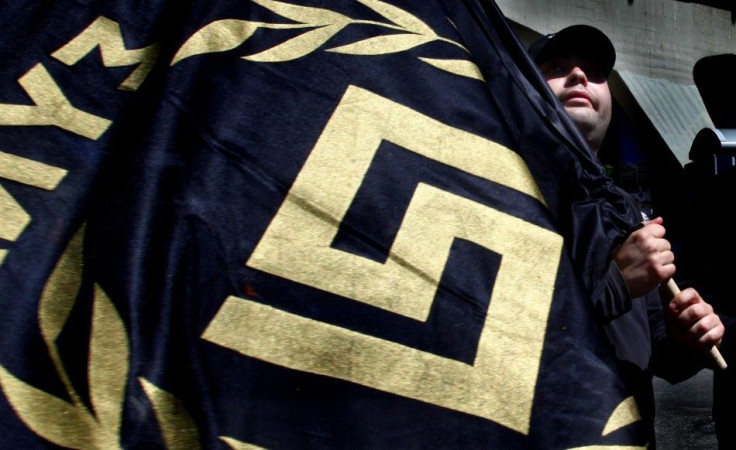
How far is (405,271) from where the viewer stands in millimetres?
1408

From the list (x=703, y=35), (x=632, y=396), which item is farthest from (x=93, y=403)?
(x=703, y=35)

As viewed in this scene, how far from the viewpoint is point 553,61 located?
230cm

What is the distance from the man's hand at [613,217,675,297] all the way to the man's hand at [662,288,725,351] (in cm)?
20

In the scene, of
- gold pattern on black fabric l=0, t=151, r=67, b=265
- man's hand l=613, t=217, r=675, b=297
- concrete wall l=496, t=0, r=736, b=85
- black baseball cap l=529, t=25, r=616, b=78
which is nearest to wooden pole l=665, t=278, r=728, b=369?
man's hand l=613, t=217, r=675, b=297

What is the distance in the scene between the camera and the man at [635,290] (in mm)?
1627

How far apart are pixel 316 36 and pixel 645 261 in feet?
2.60

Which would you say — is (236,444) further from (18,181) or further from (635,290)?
(635,290)

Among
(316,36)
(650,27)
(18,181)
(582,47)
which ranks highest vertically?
(650,27)

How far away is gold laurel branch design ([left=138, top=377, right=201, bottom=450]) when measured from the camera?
1.26 m

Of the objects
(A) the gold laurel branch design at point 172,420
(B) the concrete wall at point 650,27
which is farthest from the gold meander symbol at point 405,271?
(B) the concrete wall at point 650,27

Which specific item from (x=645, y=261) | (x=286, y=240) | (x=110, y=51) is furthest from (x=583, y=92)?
(x=110, y=51)

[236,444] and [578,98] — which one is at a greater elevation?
[578,98]

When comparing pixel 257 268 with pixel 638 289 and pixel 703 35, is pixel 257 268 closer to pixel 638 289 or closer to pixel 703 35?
pixel 638 289

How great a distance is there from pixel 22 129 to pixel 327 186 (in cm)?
53
